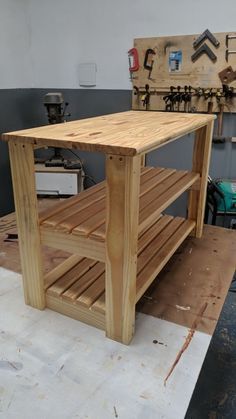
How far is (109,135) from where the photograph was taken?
0.93 meters

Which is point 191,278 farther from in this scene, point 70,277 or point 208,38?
point 208,38

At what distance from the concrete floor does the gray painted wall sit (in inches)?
46.5

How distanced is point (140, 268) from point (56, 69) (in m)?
2.28

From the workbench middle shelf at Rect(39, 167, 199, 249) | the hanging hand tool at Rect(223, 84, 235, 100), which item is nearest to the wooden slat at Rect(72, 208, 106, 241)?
the workbench middle shelf at Rect(39, 167, 199, 249)

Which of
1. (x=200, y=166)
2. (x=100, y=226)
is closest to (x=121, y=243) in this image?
(x=100, y=226)

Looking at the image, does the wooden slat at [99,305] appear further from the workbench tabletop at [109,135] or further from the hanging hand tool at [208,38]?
the hanging hand tool at [208,38]

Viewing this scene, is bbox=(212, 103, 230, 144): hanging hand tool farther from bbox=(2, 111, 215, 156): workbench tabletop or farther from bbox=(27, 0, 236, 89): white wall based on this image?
bbox=(2, 111, 215, 156): workbench tabletop

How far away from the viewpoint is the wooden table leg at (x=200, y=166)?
1520 mm

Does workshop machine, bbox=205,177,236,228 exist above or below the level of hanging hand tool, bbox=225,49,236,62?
below

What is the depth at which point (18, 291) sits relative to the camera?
1.23 metres

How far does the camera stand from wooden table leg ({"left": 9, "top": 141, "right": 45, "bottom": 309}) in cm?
96

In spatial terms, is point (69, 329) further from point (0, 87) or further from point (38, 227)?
point (0, 87)

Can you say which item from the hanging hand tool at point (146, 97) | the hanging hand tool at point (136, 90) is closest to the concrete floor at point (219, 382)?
the hanging hand tool at point (146, 97)

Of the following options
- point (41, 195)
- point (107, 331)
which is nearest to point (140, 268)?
point (107, 331)
